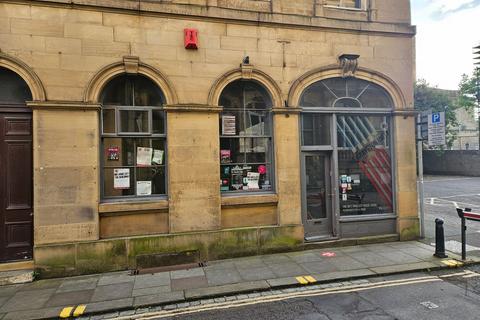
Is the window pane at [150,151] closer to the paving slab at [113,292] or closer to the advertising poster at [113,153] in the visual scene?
the advertising poster at [113,153]

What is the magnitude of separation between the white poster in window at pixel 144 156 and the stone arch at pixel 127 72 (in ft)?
3.99

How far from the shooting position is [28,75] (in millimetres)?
6336

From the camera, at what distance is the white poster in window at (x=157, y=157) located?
7191 millimetres

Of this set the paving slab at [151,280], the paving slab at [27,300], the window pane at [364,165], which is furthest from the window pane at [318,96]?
the paving slab at [27,300]

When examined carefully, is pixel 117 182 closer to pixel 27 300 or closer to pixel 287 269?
pixel 27 300

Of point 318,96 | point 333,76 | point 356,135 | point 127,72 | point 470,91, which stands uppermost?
point 470,91

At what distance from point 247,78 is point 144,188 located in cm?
359

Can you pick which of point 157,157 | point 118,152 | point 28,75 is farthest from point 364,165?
point 28,75

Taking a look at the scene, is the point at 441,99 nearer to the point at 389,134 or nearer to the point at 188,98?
the point at 389,134

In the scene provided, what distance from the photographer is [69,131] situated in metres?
6.53

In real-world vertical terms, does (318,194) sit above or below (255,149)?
below

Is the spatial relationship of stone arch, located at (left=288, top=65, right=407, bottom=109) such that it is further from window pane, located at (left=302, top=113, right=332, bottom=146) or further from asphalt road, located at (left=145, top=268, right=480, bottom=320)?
asphalt road, located at (left=145, top=268, right=480, bottom=320)

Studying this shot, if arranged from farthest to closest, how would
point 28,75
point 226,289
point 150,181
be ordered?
point 150,181, point 28,75, point 226,289

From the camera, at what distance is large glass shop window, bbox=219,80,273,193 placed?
7.65 metres
